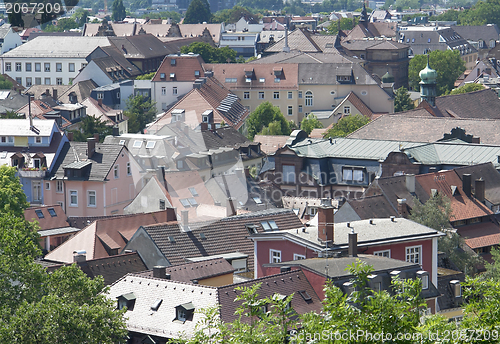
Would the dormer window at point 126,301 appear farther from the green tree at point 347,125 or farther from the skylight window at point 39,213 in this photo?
the green tree at point 347,125

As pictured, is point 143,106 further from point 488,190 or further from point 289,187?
point 488,190

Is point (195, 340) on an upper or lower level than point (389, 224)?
upper

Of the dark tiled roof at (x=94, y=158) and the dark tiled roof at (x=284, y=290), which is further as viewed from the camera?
the dark tiled roof at (x=94, y=158)

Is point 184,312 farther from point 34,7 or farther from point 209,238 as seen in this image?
point 34,7

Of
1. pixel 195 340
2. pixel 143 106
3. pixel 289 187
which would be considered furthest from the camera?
pixel 143 106

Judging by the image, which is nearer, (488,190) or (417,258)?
(417,258)

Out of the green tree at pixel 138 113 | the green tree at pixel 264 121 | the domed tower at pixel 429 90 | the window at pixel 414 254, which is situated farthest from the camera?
the green tree at pixel 138 113

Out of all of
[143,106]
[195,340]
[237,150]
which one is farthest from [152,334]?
[143,106]

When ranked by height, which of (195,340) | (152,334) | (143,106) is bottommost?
(143,106)

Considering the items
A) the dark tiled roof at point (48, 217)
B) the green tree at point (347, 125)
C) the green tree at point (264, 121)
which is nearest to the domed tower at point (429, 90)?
the green tree at point (347, 125)
